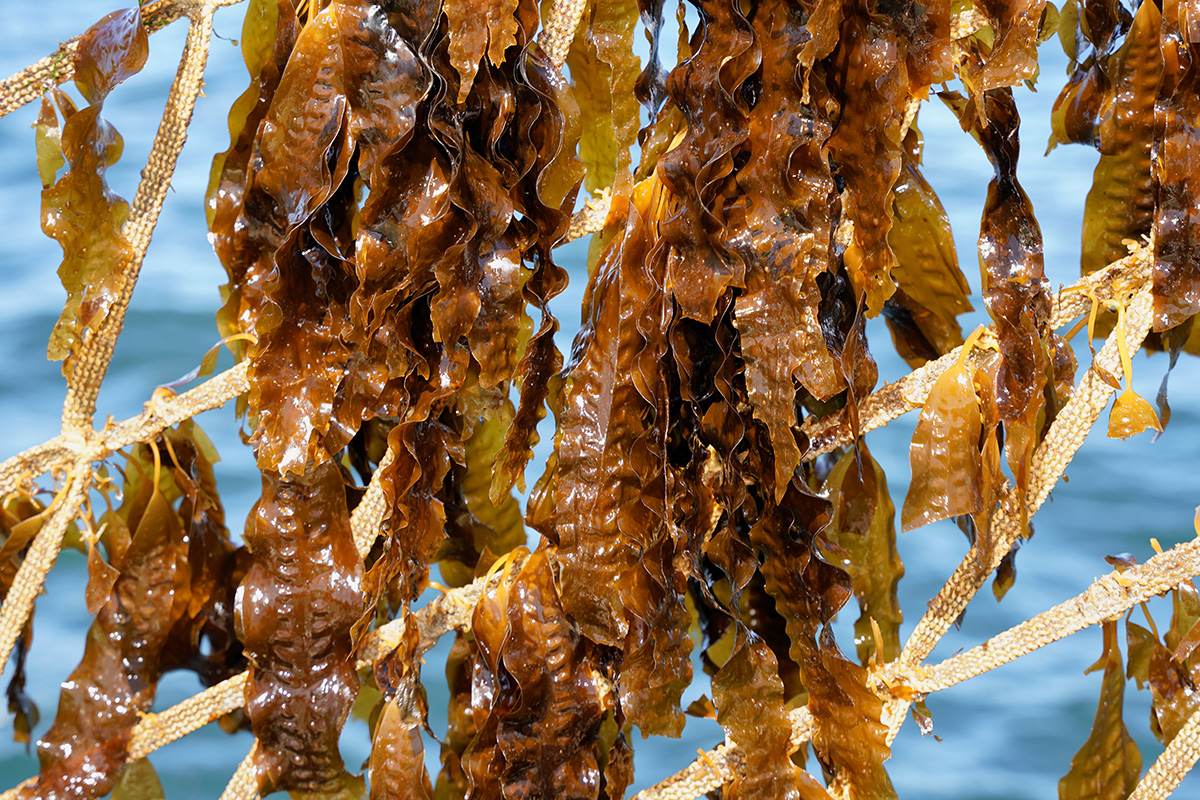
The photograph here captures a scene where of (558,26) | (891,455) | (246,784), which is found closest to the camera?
(558,26)

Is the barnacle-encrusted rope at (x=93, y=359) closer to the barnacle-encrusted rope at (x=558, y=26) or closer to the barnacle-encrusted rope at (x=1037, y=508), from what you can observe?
the barnacle-encrusted rope at (x=558, y=26)

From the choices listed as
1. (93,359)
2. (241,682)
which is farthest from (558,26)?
(241,682)

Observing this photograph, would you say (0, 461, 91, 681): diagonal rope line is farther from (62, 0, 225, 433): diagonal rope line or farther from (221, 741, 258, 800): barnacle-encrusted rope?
(221, 741, 258, 800): barnacle-encrusted rope

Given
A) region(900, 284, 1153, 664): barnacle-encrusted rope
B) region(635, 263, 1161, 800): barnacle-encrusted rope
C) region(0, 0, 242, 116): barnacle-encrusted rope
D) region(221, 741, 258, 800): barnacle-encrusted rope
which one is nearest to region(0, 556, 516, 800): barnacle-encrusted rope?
region(221, 741, 258, 800): barnacle-encrusted rope

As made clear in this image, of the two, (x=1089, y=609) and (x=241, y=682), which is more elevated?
(x=241, y=682)

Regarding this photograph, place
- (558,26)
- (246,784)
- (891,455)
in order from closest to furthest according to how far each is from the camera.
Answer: (558,26) → (246,784) → (891,455)

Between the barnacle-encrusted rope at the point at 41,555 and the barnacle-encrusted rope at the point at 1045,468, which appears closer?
the barnacle-encrusted rope at the point at 1045,468

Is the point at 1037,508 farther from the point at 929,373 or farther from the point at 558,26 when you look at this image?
the point at 558,26

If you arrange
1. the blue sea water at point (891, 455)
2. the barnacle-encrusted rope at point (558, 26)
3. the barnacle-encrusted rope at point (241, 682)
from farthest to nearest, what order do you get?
1. the blue sea water at point (891, 455)
2. the barnacle-encrusted rope at point (241, 682)
3. the barnacle-encrusted rope at point (558, 26)

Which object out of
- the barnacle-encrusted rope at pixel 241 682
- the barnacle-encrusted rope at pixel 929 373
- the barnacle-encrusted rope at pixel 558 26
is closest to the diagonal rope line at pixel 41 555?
the barnacle-encrusted rope at pixel 241 682
